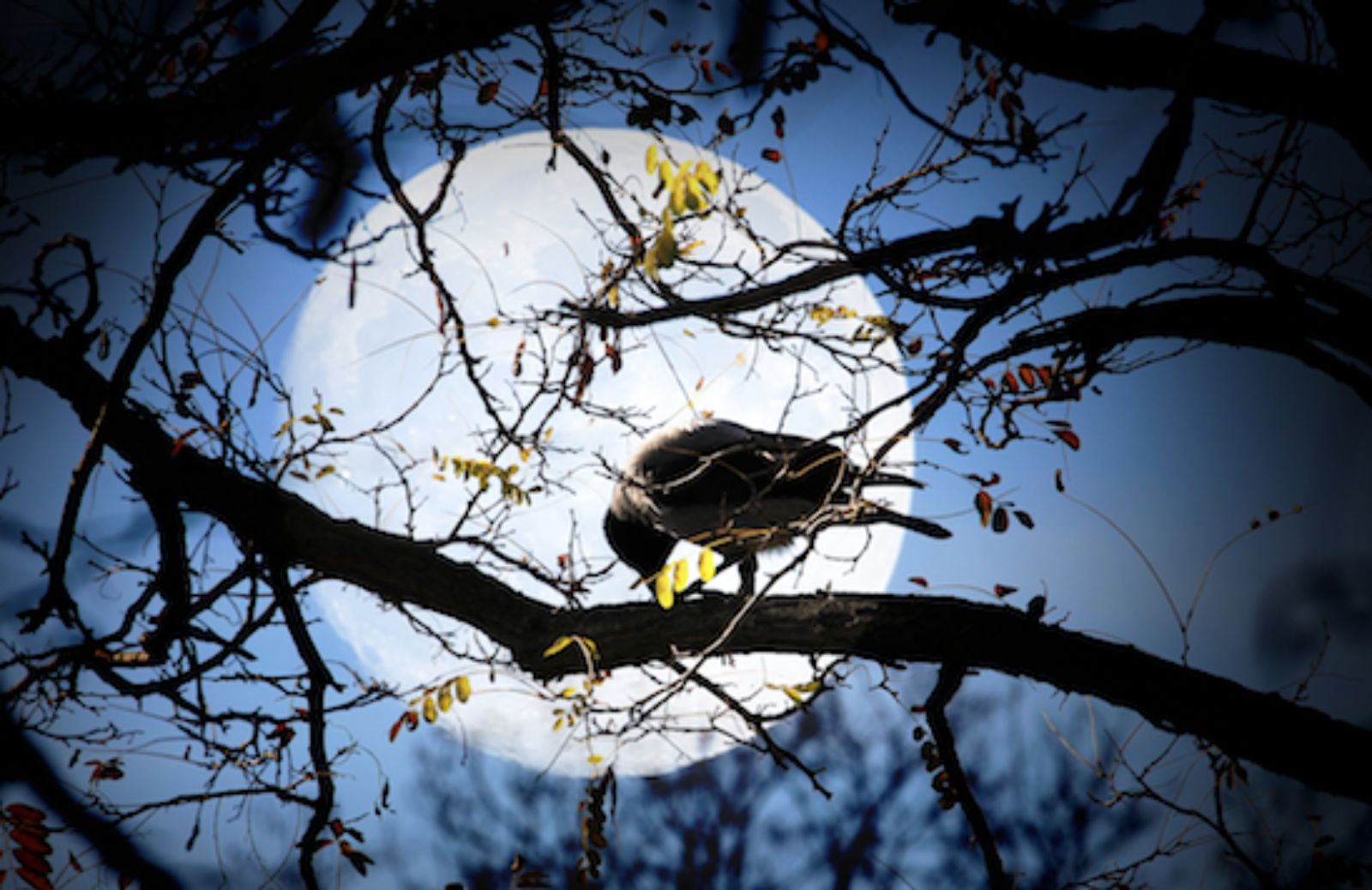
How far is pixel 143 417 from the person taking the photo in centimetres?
214

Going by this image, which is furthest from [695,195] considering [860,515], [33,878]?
[33,878]

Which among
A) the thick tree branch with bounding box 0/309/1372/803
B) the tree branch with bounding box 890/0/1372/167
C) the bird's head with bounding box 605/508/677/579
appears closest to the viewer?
the tree branch with bounding box 890/0/1372/167

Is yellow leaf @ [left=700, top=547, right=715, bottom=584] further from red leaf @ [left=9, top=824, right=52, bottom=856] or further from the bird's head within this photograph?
the bird's head

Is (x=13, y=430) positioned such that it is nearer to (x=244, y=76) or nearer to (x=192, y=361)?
(x=192, y=361)

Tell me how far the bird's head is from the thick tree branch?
1594 mm

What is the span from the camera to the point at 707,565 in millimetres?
1261

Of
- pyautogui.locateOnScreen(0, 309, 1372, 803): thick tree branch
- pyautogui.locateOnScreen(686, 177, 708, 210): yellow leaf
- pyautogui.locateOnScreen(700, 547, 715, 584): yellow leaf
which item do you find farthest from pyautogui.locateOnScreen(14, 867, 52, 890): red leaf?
pyautogui.locateOnScreen(686, 177, 708, 210): yellow leaf

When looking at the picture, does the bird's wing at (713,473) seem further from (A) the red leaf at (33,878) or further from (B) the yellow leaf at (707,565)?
(A) the red leaf at (33,878)

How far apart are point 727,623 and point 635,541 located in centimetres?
194

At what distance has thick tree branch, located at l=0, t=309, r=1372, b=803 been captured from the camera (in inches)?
63.6

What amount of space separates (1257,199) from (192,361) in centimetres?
292

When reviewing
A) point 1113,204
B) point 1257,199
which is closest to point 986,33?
point 1113,204

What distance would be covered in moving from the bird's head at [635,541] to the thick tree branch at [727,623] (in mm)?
1594

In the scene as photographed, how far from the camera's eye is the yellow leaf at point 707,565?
4.10 ft
